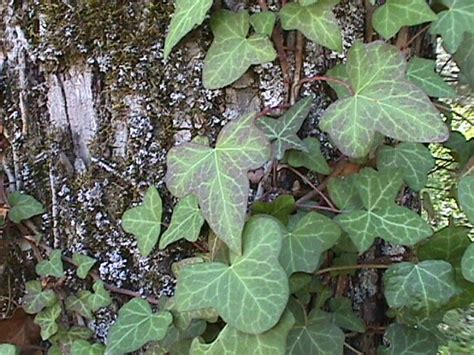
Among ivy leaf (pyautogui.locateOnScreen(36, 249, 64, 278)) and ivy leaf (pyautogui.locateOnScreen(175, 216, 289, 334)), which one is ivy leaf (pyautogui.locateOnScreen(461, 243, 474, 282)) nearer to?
ivy leaf (pyautogui.locateOnScreen(175, 216, 289, 334))

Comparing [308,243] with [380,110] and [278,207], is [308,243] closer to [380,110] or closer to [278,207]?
[278,207]

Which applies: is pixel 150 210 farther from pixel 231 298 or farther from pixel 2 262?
pixel 2 262

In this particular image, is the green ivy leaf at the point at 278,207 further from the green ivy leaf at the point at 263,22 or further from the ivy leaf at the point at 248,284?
the green ivy leaf at the point at 263,22

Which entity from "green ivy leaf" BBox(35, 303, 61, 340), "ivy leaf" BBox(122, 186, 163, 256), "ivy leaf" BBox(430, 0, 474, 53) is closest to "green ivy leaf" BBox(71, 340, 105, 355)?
"green ivy leaf" BBox(35, 303, 61, 340)

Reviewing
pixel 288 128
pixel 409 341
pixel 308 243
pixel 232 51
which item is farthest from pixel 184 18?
pixel 409 341

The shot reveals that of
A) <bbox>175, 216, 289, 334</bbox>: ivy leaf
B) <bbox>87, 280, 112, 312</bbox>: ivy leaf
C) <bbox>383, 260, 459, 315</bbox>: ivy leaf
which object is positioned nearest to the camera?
<bbox>175, 216, 289, 334</bbox>: ivy leaf

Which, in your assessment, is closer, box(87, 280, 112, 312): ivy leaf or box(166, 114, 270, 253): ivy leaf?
box(166, 114, 270, 253): ivy leaf

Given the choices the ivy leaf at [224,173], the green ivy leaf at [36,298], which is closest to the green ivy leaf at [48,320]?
the green ivy leaf at [36,298]
